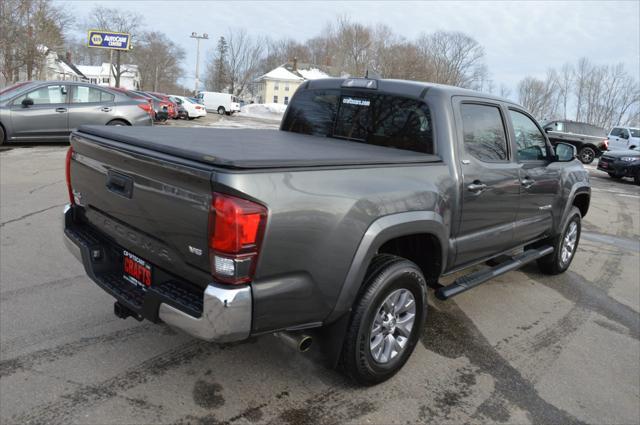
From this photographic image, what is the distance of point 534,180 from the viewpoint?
15.0ft

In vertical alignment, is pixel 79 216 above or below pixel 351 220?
below

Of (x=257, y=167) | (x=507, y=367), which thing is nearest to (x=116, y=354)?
(x=257, y=167)

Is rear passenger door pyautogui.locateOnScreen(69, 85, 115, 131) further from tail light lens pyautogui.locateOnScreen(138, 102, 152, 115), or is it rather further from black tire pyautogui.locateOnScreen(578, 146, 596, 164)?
black tire pyautogui.locateOnScreen(578, 146, 596, 164)

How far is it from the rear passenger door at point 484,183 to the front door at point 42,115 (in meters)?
10.5

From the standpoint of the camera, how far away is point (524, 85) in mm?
89438

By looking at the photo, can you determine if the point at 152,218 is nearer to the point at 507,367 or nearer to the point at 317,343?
the point at 317,343

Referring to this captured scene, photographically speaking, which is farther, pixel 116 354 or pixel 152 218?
pixel 116 354

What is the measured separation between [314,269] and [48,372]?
72.0 inches

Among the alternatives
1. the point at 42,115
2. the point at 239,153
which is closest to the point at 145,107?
the point at 42,115

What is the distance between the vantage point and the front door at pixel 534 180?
176 inches

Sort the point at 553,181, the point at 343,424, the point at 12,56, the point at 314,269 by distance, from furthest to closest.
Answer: the point at 12,56 < the point at 553,181 < the point at 343,424 < the point at 314,269

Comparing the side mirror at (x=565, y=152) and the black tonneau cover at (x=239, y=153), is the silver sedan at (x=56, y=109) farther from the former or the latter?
the side mirror at (x=565, y=152)

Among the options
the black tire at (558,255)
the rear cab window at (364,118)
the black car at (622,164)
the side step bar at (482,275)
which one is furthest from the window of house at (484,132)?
the black car at (622,164)

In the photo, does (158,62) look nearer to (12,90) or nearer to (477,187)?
(12,90)
